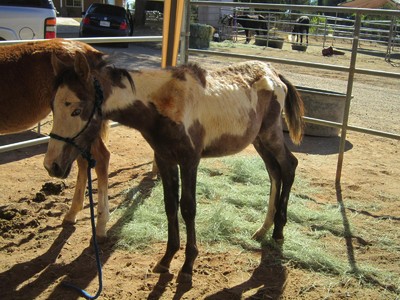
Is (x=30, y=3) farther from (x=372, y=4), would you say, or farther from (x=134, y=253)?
(x=372, y=4)

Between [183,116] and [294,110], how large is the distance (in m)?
1.32

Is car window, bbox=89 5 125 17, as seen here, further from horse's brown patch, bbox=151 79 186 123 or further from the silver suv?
horse's brown patch, bbox=151 79 186 123

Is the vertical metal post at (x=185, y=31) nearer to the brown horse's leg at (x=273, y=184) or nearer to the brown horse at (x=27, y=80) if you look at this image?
the brown horse at (x=27, y=80)

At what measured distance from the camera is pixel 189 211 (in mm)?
3035

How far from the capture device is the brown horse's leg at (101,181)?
3703 mm

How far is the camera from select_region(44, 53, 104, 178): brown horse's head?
8.02 feet

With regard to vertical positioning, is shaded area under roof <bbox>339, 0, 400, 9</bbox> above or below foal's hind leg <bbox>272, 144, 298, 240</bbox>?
above

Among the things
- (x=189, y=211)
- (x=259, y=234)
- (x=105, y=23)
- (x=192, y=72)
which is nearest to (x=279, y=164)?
(x=259, y=234)

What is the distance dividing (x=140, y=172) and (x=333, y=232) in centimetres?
236

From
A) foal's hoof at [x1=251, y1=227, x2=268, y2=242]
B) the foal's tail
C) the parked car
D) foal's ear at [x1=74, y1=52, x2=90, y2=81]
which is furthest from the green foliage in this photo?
the parked car

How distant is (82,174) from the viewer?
387 cm

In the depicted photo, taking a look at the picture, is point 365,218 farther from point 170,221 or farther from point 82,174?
point 82,174

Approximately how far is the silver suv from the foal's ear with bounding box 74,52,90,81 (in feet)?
12.9

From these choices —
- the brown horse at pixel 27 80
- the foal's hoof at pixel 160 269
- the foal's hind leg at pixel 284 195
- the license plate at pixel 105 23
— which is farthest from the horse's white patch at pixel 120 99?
the license plate at pixel 105 23
